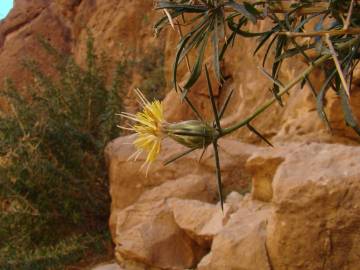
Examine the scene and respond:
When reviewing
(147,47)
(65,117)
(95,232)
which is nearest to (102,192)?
(95,232)

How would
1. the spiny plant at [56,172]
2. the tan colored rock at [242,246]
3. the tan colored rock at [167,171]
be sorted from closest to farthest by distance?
the tan colored rock at [242,246], the tan colored rock at [167,171], the spiny plant at [56,172]

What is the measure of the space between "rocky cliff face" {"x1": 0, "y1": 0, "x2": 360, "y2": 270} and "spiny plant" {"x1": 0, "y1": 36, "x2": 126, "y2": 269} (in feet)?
1.28

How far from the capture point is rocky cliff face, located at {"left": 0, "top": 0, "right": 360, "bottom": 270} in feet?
9.11

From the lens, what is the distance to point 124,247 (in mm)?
4109

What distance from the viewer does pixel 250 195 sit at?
3764 millimetres

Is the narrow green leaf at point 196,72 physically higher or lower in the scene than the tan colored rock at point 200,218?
higher

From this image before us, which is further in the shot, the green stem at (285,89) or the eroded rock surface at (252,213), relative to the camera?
the eroded rock surface at (252,213)

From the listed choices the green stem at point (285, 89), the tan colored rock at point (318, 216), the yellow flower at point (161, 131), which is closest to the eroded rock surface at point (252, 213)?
the tan colored rock at point (318, 216)

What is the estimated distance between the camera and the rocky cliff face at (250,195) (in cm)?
278

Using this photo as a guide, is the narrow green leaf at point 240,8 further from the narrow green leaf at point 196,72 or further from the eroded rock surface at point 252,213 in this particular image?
the eroded rock surface at point 252,213

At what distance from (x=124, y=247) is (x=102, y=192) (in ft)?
4.94

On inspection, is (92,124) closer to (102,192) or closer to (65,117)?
(65,117)

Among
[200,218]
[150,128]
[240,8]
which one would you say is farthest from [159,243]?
[240,8]

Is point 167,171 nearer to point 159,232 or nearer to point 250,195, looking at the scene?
point 159,232
